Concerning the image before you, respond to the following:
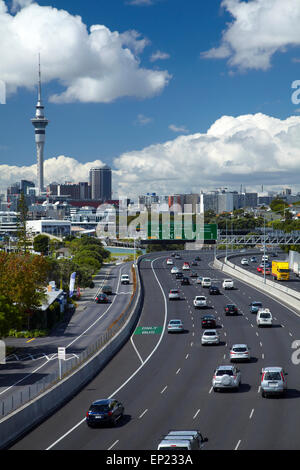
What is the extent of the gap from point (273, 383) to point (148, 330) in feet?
85.9

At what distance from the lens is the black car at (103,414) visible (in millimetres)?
28500

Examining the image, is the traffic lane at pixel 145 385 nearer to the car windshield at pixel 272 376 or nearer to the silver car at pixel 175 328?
the silver car at pixel 175 328

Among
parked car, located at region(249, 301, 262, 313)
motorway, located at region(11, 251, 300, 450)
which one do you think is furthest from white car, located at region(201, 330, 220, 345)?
parked car, located at region(249, 301, 262, 313)

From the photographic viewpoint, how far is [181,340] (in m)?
53.2

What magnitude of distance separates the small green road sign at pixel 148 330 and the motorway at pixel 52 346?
11.0 ft

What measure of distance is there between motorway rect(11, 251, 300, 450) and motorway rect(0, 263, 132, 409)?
10.8 feet

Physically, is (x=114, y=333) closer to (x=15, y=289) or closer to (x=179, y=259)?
(x=15, y=289)

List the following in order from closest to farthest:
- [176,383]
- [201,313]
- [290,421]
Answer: [290,421], [176,383], [201,313]

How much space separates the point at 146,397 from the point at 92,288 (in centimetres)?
6937

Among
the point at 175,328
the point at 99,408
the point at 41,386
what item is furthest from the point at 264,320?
the point at 99,408

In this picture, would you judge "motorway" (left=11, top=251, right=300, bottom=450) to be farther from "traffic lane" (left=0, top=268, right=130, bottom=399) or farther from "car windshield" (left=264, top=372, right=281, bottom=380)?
"traffic lane" (left=0, top=268, right=130, bottom=399)

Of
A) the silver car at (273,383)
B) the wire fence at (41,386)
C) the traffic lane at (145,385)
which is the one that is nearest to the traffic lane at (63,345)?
the wire fence at (41,386)

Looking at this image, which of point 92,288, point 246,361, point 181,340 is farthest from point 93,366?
point 92,288

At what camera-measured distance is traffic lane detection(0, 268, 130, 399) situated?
42031 millimetres
